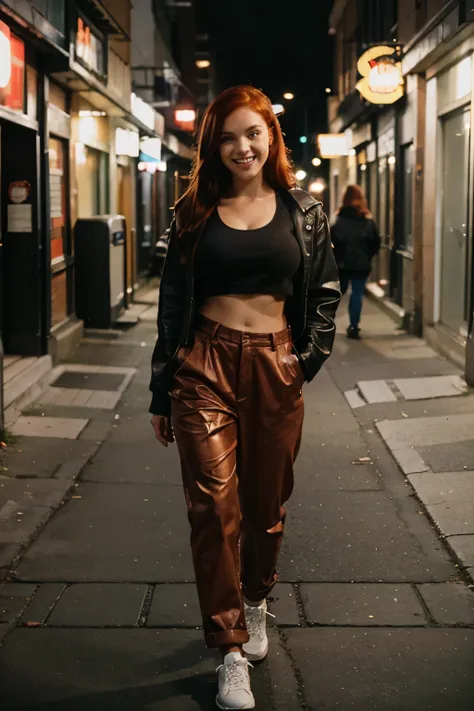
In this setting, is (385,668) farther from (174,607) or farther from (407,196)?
(407,196)

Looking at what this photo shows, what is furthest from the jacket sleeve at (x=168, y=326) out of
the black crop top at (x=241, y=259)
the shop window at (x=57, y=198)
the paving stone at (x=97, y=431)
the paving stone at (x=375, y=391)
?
the shop window at (x=57, y=198)

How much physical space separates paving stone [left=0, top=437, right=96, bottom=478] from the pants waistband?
3465 millimetres

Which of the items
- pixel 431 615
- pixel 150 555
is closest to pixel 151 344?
pixel 150 555

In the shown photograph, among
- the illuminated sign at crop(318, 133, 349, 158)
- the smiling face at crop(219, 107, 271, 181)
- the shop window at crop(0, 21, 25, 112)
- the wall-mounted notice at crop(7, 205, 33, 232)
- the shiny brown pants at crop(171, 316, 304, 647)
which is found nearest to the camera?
the shiny brown pants at crop(171, 316, 304, 647)

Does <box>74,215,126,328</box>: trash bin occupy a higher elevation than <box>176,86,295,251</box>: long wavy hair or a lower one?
lower

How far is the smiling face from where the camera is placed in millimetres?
3914

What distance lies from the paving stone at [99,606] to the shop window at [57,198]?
755cm

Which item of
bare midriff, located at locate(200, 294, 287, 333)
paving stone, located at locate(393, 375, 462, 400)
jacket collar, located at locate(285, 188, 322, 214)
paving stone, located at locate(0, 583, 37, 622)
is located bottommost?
paving stone, located at locate(0, 583, 37, 622)

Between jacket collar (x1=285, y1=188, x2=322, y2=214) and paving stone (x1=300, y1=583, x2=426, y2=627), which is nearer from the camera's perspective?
jacket collar (x1=285, y1=188, x2=322, y2=214)

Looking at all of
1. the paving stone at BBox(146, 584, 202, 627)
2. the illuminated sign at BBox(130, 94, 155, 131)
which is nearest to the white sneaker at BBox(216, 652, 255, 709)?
the paving stone at BBox(146, 584, 202, 627)

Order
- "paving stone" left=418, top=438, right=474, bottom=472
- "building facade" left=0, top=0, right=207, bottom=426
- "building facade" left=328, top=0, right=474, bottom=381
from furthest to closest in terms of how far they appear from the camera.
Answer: "building facade" left=328, top=0, right=474, bottom=381 < "building facade" left=0, top=0, right=207, bottom=426 < "paving stone" left=418, top=438, right=474, bottom=472

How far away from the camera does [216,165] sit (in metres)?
4.05

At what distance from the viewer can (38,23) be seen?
9.89 meters

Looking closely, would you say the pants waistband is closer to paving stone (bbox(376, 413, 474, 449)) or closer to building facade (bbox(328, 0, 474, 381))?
paving stone (bbox(376, 413, 474, 449))
